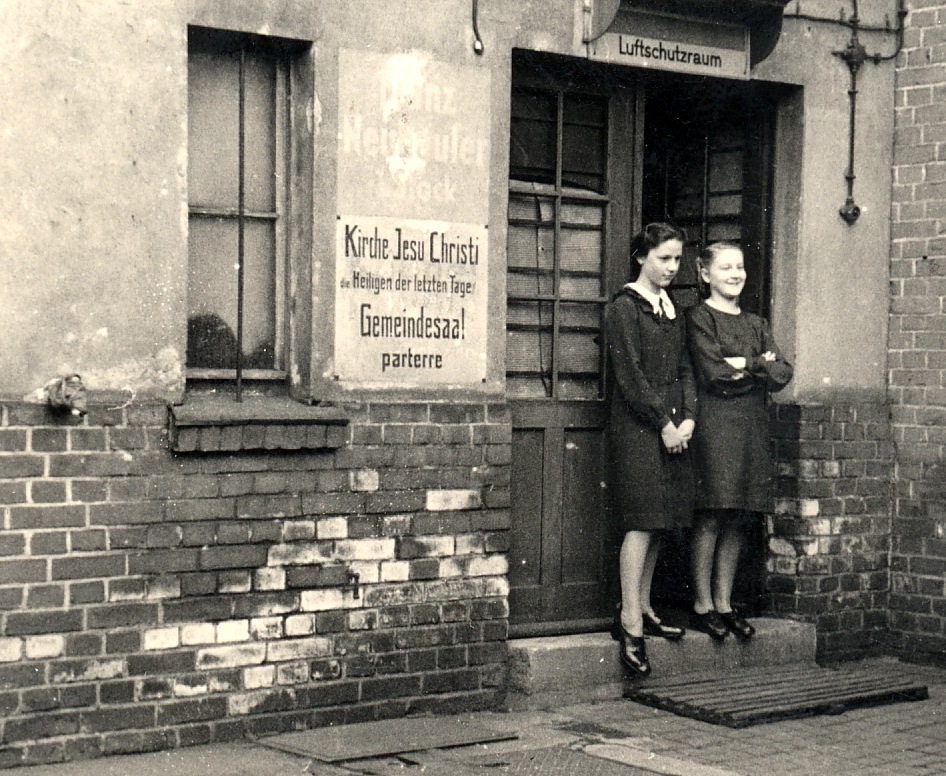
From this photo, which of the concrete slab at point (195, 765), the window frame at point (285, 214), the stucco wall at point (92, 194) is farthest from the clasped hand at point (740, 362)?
the concrete slab at point (195, 765)

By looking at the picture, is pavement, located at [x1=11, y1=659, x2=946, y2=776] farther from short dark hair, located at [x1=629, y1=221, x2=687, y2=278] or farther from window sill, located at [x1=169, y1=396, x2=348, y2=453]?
short dark hair, located at [x1=629, y1=221, x2=687, y2=278]

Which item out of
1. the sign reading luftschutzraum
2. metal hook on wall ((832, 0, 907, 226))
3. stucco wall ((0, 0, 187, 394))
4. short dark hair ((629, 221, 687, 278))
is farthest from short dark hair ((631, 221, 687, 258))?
stucco wall ((0, 0, 187, 394))

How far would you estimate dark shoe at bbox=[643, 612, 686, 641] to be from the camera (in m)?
7.64

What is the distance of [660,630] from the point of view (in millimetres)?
7656

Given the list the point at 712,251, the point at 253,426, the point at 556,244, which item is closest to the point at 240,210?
the point at 253,426

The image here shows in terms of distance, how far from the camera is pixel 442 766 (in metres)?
5.92

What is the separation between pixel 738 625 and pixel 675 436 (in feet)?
3.83

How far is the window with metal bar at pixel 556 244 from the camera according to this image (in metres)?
7.56

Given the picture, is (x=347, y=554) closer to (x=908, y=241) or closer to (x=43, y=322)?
(x=43, y=322)

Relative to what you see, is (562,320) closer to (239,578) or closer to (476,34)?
(476,34)

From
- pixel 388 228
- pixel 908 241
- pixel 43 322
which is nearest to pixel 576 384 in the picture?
pixel 388 228

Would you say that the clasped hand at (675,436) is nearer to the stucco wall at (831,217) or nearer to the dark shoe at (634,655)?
the dark shoe at (634,655)

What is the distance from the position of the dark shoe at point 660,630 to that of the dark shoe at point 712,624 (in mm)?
177

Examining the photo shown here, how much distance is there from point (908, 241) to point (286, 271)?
3751 mm
